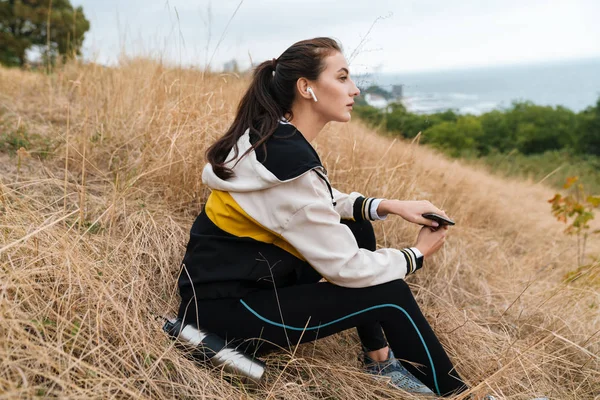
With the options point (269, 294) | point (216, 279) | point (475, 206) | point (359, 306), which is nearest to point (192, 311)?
point (216, 279)

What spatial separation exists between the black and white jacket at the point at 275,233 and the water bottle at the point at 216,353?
0.44 ft

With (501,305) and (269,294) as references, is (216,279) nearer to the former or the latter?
(269,294)

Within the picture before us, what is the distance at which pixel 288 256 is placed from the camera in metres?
1.76

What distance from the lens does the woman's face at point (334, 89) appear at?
188cm

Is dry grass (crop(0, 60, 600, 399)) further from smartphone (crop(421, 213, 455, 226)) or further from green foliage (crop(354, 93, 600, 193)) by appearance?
green foliage (crop(354, 93, 600, 193))

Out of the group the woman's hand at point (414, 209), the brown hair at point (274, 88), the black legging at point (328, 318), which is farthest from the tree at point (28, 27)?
the black legging at point (328, 318)

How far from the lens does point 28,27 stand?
1546 centimetres

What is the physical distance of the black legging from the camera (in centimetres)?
170

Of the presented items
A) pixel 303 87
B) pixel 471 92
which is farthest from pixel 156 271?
pixel 471 92

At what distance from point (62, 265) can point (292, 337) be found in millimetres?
822

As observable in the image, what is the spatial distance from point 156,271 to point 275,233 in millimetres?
826

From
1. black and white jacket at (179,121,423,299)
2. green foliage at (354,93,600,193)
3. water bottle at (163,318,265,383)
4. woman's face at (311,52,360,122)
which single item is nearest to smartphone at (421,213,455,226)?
black and white jacket at (179,121,423,299)

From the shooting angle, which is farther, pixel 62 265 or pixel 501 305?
pixel 501 305

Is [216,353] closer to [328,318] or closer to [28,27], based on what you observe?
[328,318]
